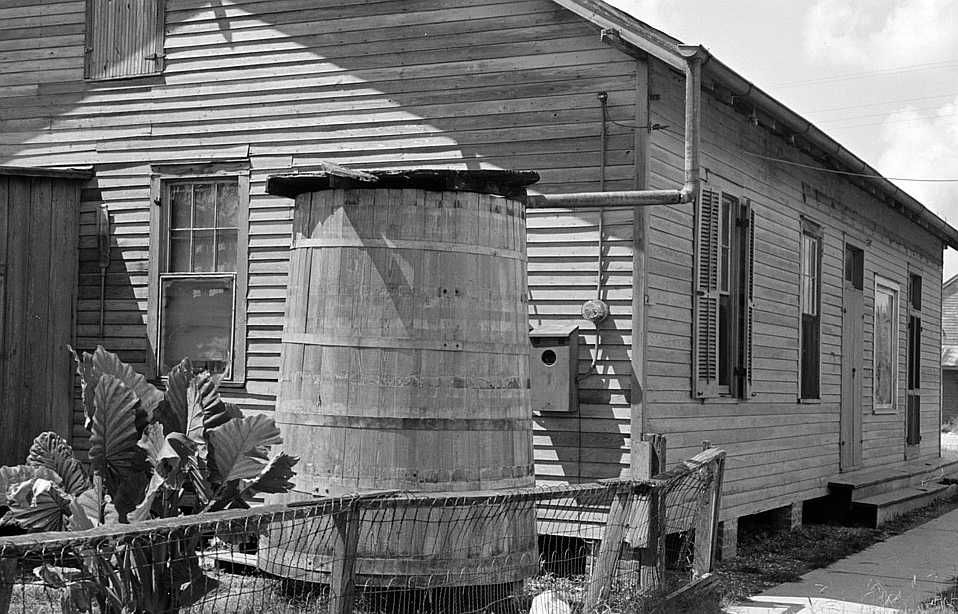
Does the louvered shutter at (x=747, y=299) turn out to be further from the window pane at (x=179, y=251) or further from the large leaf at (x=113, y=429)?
the large leaf at (x=113, y=429)

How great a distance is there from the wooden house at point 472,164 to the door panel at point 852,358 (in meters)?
2.00

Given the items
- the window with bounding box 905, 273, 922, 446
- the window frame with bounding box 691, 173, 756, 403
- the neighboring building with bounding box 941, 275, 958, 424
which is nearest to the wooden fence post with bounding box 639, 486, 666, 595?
the window frame with bounding box 691, 173, 756, 403

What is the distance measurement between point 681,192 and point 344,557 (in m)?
4.49

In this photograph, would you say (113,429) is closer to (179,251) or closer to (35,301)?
(179,251)

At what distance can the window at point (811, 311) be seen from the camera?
13.5 metres

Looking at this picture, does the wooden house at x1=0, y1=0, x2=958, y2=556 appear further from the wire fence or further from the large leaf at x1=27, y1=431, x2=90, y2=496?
the large leaf at x1=27, y1=431, x2=90, y2=496

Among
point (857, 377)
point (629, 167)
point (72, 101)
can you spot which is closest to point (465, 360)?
point (629, 167)

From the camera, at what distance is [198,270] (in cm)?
1093

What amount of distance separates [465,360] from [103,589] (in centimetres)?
234

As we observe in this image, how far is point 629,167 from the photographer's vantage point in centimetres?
943

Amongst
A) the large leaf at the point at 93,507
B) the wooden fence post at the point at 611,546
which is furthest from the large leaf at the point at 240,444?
the wooden fence post at the point at 611,546

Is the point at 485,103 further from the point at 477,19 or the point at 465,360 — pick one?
the point at 465,360

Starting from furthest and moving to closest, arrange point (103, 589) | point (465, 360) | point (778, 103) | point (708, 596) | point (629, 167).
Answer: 1. point (778, 103)
2. point (629, 167)
3. point (708, 596)
4. point (465, 360)
5. point (103, 589)

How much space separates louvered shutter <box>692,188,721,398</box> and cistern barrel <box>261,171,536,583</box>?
373 cm
